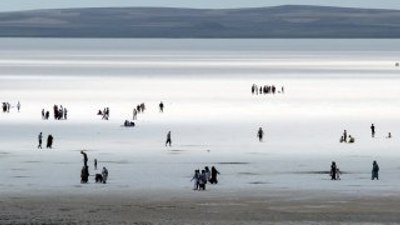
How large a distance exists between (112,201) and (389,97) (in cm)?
5069

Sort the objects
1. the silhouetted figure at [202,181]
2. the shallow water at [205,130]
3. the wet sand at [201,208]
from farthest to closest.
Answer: the shallow water at [205,130] → the silhouetted figure at [202,181] → the wet sand at [201,208]

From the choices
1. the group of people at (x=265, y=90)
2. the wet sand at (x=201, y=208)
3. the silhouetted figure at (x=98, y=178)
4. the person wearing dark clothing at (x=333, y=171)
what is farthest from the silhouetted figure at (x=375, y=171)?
the group of people at (x=265, y=90)

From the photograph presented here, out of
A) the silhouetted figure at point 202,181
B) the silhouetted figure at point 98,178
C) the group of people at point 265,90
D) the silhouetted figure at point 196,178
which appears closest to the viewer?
the silhouetted figure at point 196,178

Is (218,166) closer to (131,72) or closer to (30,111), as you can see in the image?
(30,111)

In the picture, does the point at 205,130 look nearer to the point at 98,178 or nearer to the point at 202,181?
the point at 98,178

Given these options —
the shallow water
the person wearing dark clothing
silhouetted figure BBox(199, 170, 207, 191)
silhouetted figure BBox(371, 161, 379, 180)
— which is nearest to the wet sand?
silhouetted figure BBox(199, 170, 207, 191)

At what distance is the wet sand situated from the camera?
2825 cm

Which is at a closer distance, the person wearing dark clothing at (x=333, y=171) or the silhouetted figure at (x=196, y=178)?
the silhouetted figure at (x=196, y=178)

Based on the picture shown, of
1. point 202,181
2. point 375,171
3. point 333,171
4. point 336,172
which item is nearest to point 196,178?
point 202,181

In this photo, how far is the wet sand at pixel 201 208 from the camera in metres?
28.2

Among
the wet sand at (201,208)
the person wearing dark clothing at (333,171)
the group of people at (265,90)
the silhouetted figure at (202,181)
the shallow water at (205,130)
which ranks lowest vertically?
the wet sand at (201,208)

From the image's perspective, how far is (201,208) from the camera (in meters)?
30.2

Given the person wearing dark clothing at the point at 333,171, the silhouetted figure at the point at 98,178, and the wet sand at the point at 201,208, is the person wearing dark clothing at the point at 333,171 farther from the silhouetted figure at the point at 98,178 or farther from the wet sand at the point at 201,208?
the silhouetted figure at the point at 98,178

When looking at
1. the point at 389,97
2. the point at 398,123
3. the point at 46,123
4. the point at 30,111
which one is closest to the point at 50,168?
the point at 46,123
